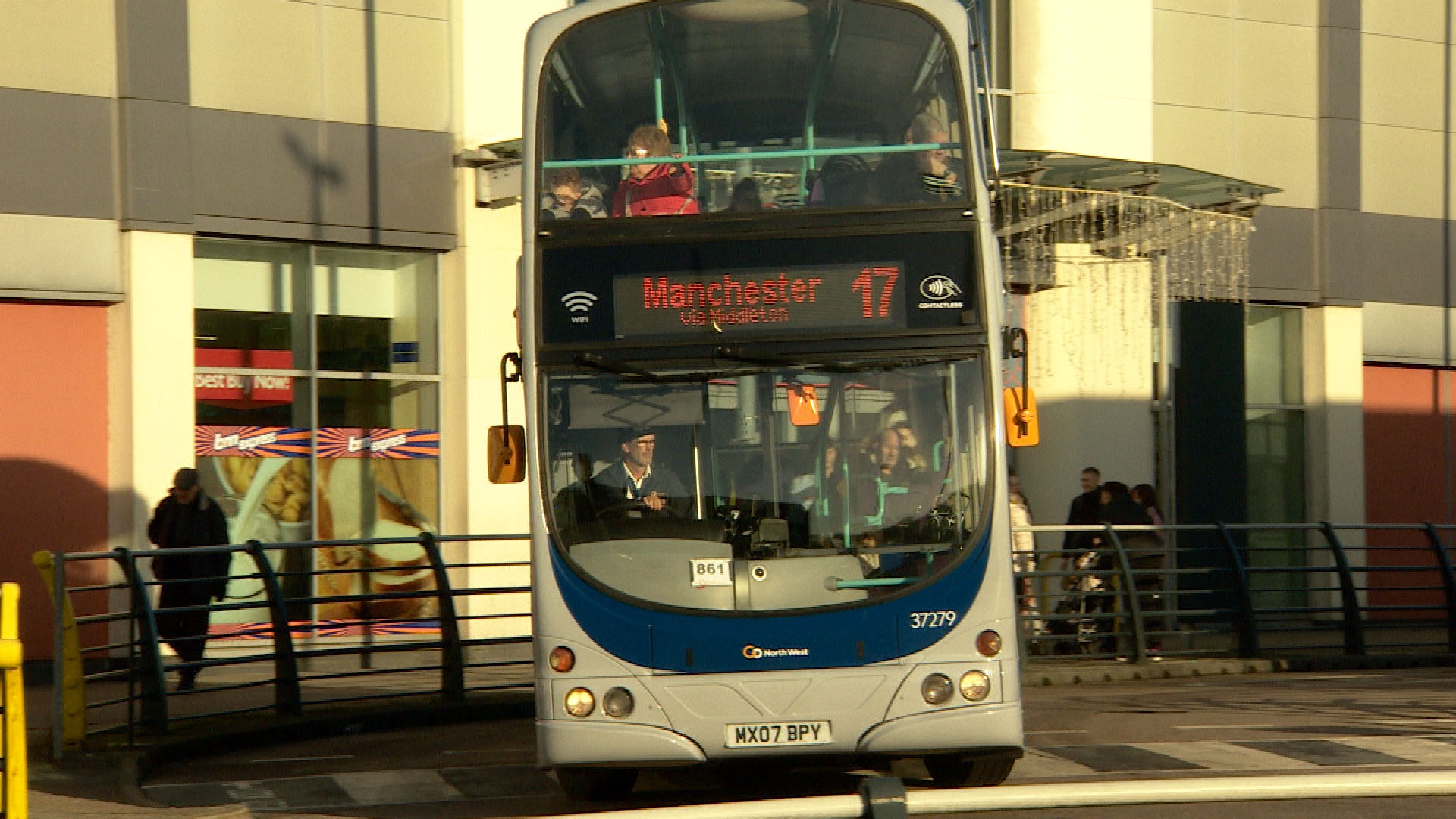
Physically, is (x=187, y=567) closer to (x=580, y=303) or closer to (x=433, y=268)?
(x=433, y=268)

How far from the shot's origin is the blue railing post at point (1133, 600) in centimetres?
1733

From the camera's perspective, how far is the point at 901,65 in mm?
10062

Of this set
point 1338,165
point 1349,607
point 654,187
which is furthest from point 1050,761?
point 1338,165

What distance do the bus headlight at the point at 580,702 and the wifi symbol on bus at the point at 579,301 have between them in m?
1.76

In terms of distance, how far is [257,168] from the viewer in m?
18.2

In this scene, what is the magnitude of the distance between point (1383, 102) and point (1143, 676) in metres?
10.7

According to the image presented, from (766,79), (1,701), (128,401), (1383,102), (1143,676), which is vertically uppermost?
(1383,102)

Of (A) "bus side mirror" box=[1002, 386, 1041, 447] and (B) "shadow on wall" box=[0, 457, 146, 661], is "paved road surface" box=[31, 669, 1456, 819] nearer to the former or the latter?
(A) "bus side mirror" box=[1002, 386, 1041, 447]

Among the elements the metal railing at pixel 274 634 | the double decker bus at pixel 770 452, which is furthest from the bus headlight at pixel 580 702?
the metal railing at pixel 274 634

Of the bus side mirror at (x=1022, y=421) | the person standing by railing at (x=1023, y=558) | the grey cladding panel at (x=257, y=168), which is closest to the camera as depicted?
the bus side mirror at (x=1022, y=421)

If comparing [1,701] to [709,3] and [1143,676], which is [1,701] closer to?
[709,3]

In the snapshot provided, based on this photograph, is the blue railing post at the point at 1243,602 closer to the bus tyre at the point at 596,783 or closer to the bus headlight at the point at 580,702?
the bus tyre at the point at 596,783

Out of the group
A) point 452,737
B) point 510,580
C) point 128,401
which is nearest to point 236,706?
point 452,737

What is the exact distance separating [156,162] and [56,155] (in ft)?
2.76
